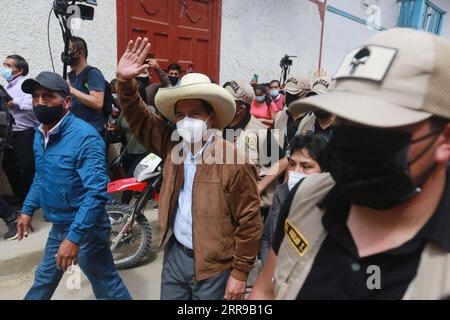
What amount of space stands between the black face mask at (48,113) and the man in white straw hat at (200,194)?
2.03 ft

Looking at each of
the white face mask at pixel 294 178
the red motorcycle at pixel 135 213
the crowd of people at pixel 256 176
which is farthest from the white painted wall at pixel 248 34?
the white face mask at pixel 294 178

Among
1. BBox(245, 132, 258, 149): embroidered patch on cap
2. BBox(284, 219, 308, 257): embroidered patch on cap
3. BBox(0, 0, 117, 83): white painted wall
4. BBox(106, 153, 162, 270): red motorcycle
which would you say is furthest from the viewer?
BBox(0, 0, 117, 83): white painted wall

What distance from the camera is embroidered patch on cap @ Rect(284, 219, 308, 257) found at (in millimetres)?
1108

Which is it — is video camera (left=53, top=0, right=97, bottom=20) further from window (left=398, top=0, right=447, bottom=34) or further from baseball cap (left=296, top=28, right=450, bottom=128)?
window (left=398, top=0, right=447, bottom=34)

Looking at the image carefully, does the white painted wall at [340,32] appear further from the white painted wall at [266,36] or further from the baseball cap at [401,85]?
the baseball cap at [401,85]

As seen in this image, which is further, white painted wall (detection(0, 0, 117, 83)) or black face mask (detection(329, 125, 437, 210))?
white painted wall (detection(0, 0, 117, 83))

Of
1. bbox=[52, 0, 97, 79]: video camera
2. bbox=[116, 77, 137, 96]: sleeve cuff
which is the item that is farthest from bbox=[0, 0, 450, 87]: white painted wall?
bbox=[116, 77, 137, 96]: sleeve cuff

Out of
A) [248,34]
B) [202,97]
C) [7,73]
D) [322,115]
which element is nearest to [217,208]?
[202,97]

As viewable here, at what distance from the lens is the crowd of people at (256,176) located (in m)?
0.90

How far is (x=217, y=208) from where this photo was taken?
1996 mm

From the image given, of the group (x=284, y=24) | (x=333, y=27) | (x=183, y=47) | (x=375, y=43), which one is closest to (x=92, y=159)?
(x=375, y=43)

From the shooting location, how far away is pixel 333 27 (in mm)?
10953

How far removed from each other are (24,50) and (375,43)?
5.07 meters
